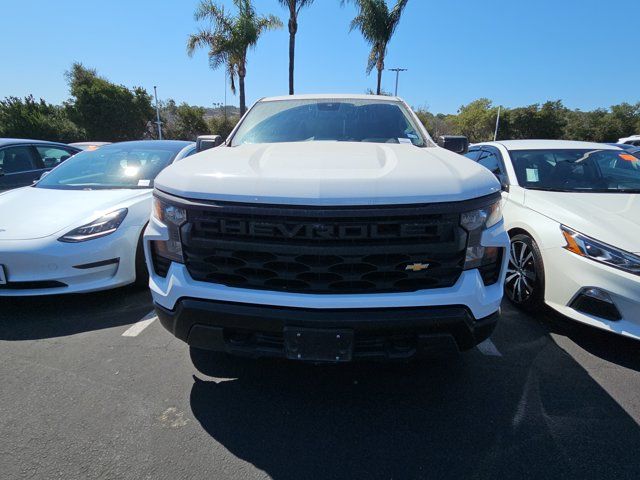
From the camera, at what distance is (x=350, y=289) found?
184cm

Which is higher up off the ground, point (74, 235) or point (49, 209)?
point (49, 209)

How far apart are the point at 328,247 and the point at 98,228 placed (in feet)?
8.46

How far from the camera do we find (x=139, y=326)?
3.14m

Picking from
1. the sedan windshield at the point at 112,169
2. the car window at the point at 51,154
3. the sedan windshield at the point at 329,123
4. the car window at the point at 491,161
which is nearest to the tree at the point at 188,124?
the car window at the point at 51,154

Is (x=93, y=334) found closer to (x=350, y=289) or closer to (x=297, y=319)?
(x=297, y=319)

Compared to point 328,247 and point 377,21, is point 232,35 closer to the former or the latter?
point 377,21

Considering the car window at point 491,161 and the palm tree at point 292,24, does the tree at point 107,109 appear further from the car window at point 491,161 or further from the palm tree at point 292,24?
the car window at point 491,161

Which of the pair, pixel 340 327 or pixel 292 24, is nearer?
pixel 340 327

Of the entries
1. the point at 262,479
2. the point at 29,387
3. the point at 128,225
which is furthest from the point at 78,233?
the point at 262,479

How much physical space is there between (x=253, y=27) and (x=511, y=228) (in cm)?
2076

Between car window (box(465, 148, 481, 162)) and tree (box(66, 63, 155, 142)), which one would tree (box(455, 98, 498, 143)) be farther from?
car window (box(465, 148, 481, 162))

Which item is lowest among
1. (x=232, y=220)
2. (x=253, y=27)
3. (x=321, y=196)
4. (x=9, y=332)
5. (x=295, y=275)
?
(x=9, y=332)

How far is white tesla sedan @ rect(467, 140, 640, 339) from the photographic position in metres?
2.61

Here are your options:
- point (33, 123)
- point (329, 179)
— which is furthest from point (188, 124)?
point (329, 179)
